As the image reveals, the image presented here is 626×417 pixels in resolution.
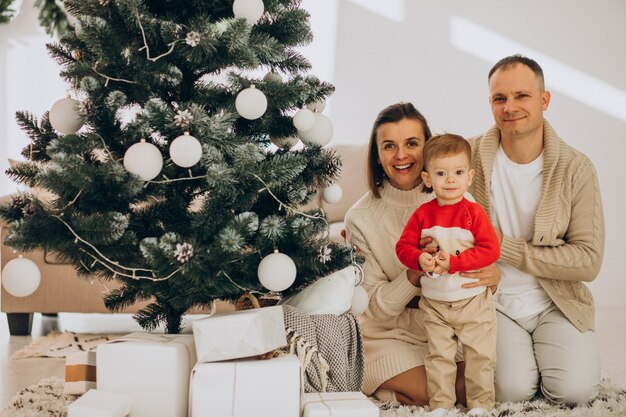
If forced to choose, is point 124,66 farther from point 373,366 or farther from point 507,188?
point 507,188

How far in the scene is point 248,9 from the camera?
149cm

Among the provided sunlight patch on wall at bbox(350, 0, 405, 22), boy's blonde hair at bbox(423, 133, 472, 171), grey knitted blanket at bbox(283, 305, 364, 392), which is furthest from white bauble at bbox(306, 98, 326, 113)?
sunlight patch on wall at bbox(350, 0, 405, 22)

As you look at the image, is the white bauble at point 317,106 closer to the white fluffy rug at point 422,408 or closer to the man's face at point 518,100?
the man's face at point 518,100

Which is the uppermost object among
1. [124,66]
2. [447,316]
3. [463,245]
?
[124,66]

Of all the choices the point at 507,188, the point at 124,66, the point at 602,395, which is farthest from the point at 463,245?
the point at 124,66

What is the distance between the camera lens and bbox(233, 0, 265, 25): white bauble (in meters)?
1.48

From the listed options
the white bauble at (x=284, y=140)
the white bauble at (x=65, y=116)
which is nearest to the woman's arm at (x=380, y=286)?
the white bauble at (x=284, y=140)

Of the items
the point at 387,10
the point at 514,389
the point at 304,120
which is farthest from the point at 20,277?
the point at 387,10

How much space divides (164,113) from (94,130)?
0.65ft

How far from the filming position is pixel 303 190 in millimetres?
1640

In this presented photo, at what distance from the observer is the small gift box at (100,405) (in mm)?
1294

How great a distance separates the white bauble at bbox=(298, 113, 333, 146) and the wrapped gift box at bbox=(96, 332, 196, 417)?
0.61 metres

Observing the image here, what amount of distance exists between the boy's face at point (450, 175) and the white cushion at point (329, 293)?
0.32m

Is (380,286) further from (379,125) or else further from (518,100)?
(518,100)
